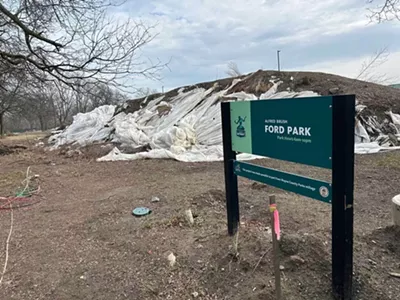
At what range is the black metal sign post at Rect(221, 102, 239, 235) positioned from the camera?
293cm

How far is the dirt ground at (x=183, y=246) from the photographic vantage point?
2.35 m

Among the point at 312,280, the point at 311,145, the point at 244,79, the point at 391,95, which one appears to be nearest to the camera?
the point at 311,145

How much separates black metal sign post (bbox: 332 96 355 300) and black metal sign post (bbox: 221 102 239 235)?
42.6 inches

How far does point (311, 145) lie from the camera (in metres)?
2.06

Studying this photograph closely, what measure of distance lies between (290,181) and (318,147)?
0.36m

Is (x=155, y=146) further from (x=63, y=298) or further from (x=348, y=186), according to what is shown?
(x=348, y=186)

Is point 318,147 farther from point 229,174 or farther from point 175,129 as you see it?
point 175,129

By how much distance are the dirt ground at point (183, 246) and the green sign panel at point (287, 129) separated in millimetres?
821

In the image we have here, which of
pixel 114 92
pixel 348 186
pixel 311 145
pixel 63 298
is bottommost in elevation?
pixel 63 298

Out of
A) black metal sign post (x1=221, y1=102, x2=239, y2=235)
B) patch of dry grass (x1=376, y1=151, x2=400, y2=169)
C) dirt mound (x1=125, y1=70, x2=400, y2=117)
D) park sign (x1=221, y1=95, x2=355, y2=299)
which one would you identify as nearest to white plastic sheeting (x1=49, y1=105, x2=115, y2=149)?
dirt mound (x1=125, y1=70, x2=400, y2=117)

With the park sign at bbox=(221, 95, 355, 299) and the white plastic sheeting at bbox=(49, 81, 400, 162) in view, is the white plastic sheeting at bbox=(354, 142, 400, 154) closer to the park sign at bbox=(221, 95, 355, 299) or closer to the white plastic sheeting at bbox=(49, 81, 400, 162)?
the white plastic sheeting at bbox=(49, 81, 400, 162)

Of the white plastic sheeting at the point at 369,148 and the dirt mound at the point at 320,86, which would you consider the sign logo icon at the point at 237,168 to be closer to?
Answer: the white plastic sheeting at the point at 369,148

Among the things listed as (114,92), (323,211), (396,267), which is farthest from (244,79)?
(396,267)

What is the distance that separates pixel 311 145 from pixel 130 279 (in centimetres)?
169
